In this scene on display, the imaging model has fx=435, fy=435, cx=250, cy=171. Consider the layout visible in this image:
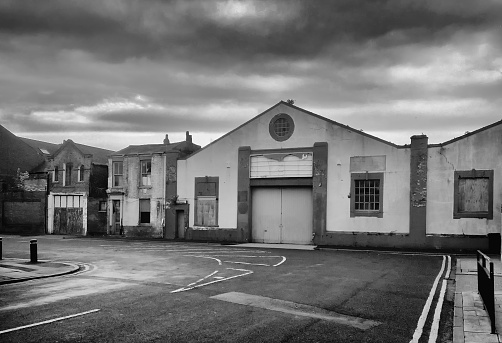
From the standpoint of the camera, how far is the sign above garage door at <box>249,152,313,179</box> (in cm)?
2891

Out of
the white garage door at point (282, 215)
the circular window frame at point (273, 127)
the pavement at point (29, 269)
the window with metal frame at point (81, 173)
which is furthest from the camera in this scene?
the window with metal frame at point (81, 173)

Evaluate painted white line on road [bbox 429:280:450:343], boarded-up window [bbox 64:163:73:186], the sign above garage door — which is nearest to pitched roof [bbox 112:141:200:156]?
boarded-up window [bbox 64:163:73:186]

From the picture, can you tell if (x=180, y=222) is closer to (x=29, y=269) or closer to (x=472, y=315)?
(x=29, y=269)

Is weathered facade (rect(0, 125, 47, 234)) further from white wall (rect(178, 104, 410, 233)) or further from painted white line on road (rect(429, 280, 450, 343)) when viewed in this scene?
painted white line on road (rect(429, 280, 450, 343))

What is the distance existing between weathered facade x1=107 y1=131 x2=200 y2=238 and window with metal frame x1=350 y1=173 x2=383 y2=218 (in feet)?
46.2

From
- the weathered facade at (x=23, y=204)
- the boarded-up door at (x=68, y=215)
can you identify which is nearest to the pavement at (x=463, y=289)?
the boarded-up door at (x=68, y=215)

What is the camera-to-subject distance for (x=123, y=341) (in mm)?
7160

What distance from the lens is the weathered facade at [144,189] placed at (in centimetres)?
3441

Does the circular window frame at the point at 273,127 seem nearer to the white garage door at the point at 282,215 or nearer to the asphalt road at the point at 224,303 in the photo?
the white garage door at the point at 282,215

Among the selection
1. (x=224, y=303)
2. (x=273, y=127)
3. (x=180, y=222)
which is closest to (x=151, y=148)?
(x=180, y=222)

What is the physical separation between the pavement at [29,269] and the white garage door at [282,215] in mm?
14822

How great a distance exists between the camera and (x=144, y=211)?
35.9 m

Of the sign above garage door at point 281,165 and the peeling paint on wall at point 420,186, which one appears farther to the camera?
the sign above garage door at point 281,165

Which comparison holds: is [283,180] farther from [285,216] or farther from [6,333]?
[6,333]
